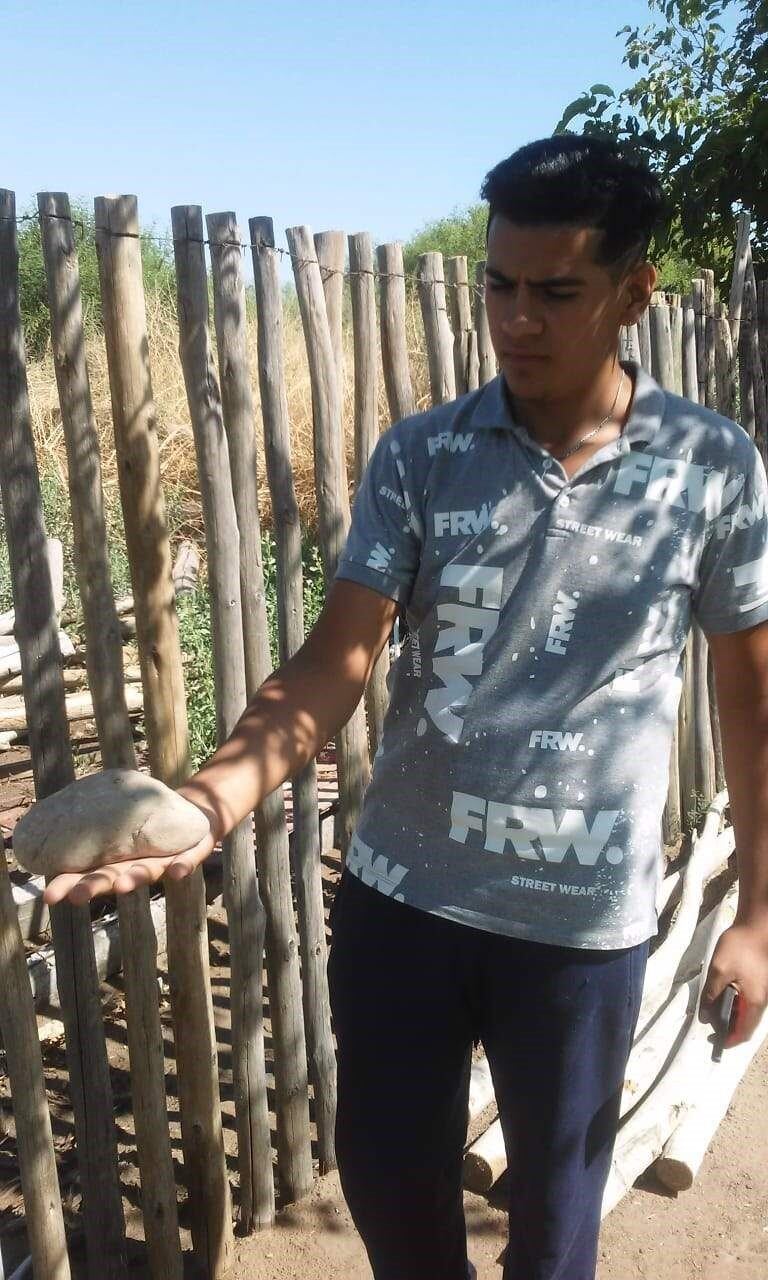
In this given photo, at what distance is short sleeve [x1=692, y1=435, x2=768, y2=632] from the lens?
1729 millimetres

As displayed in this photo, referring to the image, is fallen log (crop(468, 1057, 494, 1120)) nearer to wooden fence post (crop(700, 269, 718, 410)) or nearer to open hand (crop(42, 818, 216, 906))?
open hand (crop(42, 818, 216, 906))

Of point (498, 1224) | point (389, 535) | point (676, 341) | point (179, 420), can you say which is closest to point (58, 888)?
point (389, 535)

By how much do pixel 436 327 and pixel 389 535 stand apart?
6.31ft

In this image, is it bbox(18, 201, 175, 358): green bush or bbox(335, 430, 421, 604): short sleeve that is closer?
bbox(335, 430, 421, 604): short sleeve

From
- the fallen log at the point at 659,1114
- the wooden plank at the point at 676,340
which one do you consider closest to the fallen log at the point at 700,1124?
the fallen log at the point at 659,1114

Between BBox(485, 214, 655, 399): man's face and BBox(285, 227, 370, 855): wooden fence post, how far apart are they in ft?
4.32

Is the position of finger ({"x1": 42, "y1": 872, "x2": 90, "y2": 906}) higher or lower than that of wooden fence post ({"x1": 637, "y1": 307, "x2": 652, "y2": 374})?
lower

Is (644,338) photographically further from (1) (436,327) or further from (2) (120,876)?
(2) (120,876)

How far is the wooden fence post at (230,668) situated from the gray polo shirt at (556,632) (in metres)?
1.00

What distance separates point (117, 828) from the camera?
5.12 ft

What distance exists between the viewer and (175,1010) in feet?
8.86

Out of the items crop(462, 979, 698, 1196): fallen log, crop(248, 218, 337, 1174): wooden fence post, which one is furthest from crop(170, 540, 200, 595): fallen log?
crop(462, 979, 698, 1196): fallen log

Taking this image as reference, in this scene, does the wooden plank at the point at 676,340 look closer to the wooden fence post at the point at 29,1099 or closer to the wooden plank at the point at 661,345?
the wooden plank at the point at 661,345

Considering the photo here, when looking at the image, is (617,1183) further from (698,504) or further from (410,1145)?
(698,504)
